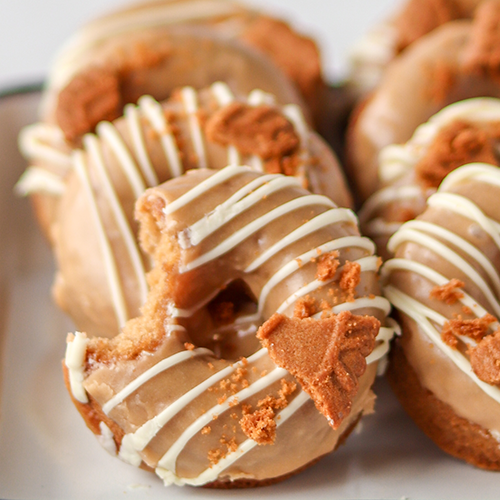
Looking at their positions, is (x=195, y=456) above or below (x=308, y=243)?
below

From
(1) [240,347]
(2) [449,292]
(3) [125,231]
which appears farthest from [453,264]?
(3) [125,231]

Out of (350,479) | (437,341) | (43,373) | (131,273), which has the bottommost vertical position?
(350,479)

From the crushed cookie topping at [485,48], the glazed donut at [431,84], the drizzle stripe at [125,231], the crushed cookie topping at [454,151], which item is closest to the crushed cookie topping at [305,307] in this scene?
the drizzle stripe at [125,231]

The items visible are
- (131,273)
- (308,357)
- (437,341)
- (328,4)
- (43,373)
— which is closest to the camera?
(308,357)

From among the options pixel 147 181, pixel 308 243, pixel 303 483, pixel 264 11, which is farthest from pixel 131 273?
pixel 264 11

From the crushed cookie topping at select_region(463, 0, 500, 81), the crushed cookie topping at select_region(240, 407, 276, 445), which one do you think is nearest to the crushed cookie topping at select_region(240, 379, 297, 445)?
the crushed cookie topping at select_region(240, 407, 276, 445)

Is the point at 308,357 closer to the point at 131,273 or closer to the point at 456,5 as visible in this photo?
the point at 131,273

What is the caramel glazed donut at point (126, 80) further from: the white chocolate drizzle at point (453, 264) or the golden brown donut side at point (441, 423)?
the golden brown donut side at point (441, 423)

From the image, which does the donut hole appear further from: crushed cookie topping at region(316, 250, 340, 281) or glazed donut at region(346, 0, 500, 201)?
glazed donut at region(346, 0, 500, 201)

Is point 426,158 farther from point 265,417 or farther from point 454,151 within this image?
point 265,417
